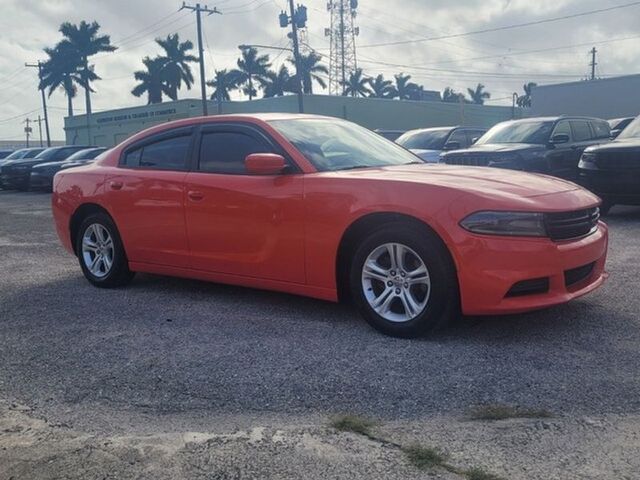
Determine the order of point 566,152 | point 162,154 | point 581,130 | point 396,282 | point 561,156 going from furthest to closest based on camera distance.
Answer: point 581,130 → point 566,152 → point 561,156 → point 162,154 → point 396,282

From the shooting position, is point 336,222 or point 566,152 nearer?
point 336,222

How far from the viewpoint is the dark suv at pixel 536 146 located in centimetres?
1113

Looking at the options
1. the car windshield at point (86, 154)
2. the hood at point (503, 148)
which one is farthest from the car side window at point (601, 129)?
the car windshield at point (86, 154)

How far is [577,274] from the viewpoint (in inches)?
179

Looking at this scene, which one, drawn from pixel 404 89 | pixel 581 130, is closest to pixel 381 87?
pixel 404 89

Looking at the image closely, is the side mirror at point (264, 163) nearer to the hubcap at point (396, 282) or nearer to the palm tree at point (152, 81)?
the hubcap at point (396, 282)

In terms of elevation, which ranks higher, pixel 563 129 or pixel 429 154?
pixel 563 129

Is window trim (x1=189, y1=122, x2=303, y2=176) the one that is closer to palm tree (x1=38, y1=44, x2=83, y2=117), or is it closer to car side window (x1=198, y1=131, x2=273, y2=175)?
car side window (x1=198, y1=131, x2=273, y2=175)

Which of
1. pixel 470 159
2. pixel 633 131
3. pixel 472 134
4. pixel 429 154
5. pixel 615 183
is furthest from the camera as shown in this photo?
pixel 472 134

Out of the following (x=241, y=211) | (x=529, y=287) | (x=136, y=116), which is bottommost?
(x=529, y=287)

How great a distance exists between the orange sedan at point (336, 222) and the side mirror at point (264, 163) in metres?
0.01

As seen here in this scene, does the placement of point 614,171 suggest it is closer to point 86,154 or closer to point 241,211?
point 241,211

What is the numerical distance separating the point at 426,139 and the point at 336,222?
1031 cm

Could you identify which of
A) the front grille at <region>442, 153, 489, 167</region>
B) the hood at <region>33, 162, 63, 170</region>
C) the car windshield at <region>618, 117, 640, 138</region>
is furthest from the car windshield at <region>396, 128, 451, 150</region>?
the hood at <region>33, 162, 63, 170</region>
